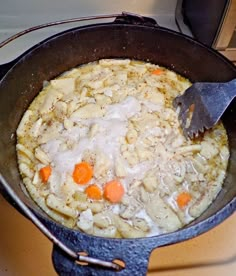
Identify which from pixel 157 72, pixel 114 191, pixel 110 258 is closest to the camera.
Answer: pixel 110 258

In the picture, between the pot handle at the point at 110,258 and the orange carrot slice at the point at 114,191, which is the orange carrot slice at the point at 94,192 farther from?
→ the pot handle at the point at 110,258

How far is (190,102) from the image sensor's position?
1014mm

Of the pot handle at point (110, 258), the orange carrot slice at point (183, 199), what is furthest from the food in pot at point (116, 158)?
the pot handle at point (110, 258)

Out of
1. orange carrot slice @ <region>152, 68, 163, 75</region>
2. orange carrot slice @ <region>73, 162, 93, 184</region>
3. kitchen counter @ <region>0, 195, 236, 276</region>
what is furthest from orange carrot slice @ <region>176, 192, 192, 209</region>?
orange carrot slice @ <region>152, 68, 163, 75</region>

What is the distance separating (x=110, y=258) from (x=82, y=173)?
0.26 m

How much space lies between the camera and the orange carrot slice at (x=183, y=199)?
36.6 inches

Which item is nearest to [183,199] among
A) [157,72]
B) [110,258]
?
[110,258]

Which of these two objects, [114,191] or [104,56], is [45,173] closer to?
[114,191]

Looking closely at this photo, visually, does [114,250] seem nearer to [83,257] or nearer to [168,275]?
[83,257]

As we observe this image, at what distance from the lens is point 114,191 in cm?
92

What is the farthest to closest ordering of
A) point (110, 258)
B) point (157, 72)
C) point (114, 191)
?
Answer: point (157, 72) < point (114, 191) < point (110, 258)

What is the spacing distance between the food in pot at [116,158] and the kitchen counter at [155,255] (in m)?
0.10

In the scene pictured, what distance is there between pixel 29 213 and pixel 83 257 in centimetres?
11

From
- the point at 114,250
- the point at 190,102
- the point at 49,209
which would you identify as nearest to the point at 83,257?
the point at 114,250
